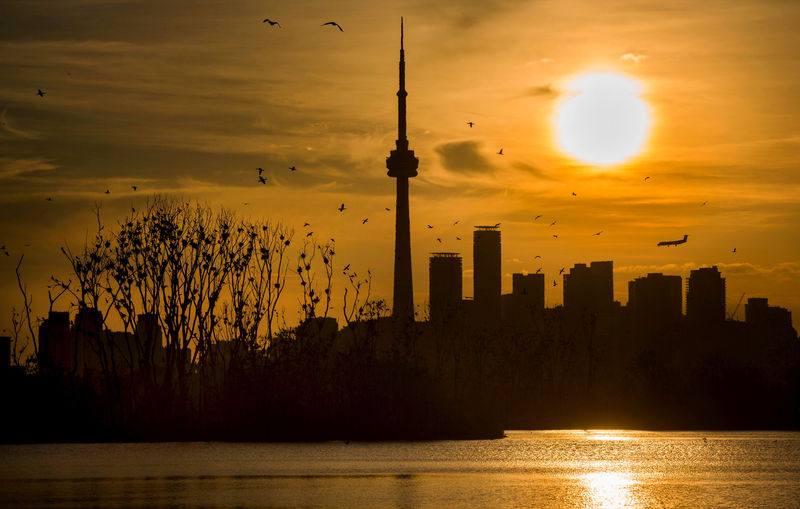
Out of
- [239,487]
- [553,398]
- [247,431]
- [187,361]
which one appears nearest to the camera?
[239,487]

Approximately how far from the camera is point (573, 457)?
84.4m

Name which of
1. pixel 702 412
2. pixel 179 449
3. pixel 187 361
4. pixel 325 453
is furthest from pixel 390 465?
pixel 702 412

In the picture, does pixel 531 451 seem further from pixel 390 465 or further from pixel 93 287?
pixel 93 287

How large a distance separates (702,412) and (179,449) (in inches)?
3124

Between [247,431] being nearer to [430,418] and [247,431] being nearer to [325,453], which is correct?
[325,453]

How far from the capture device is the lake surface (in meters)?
49.0

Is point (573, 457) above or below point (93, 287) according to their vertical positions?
below

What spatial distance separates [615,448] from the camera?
318 ft

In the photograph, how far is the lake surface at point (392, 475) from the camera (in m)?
49.0

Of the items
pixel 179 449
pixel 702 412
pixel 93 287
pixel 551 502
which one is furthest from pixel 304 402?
pixel 702 412

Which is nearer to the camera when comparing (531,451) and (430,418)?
(531,451)

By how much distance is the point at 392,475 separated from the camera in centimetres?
6266

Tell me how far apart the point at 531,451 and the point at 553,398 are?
66617 millimetres

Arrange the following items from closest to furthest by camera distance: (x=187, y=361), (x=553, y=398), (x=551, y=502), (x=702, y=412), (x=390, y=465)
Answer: (x=551, y=502), (x=390, y=465), (x=187, y=361), (x=702, y=412), (x=553, y=398)
